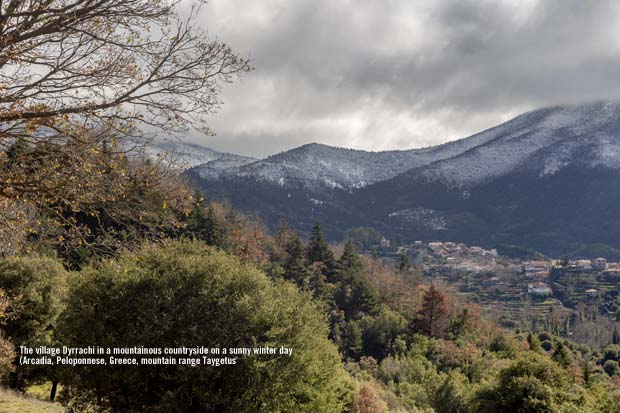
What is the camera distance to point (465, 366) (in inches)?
1341

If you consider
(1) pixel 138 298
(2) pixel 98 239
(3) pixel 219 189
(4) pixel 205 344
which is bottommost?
(4) pixel 205 344

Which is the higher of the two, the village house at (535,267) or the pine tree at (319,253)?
the pine tree at (319,253)

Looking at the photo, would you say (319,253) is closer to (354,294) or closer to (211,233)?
(354,294)

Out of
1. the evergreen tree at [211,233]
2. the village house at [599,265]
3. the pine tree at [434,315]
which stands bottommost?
the pine tree at [434,315]

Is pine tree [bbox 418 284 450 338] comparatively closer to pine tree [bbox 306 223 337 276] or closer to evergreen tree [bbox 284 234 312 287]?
evergreen tree [bbox 284 234 312 287]

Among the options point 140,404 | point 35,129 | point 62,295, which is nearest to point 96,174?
point 35,129

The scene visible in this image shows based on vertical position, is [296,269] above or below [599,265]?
above

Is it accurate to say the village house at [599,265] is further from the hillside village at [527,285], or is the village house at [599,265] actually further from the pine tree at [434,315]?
the pine tree at [434,315]

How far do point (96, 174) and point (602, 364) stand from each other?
174 feet

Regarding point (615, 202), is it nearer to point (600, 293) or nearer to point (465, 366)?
point (600, 293)

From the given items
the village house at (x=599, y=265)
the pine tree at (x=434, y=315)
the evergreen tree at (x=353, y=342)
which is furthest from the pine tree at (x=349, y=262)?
the village house at (x=599, y=265)

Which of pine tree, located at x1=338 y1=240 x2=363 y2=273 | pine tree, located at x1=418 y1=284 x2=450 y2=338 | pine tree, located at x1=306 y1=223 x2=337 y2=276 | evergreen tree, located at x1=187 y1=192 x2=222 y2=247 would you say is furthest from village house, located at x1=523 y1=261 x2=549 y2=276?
evergreen tree, located at x1=187 y1=192 x2=222 y2=247

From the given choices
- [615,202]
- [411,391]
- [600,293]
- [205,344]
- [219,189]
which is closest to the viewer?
[205,344]

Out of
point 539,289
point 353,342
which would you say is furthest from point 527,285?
point 353,342
